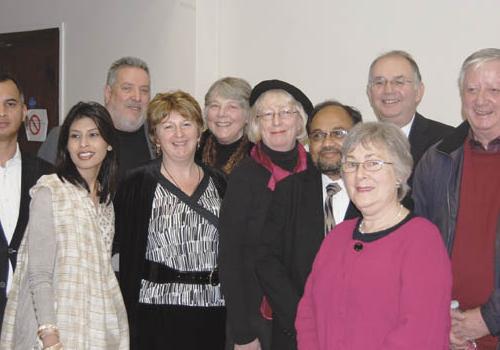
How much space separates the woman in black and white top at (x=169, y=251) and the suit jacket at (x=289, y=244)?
35cm

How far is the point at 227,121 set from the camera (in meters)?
3.11

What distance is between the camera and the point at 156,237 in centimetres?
250

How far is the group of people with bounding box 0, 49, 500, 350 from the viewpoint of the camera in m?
1.79

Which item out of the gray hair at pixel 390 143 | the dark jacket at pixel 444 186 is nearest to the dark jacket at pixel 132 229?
the gray hair at pixel 390 143

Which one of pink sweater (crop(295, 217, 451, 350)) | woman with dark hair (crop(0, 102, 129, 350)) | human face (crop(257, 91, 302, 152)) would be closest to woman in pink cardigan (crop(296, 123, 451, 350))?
pink sweater (crop(295, 217, 451, 350))

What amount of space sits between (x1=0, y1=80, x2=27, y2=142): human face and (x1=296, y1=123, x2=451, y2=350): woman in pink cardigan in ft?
4.90

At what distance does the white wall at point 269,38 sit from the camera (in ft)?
12.4

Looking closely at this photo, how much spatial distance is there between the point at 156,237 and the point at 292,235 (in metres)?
0.62

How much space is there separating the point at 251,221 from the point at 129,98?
1.38 meters

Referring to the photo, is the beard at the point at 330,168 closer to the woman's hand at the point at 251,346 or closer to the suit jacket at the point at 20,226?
the woman's hand at the point at 251,346

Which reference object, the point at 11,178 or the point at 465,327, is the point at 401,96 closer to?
the point at 465,327

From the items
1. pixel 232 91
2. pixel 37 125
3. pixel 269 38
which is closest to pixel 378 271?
pixel 232 91

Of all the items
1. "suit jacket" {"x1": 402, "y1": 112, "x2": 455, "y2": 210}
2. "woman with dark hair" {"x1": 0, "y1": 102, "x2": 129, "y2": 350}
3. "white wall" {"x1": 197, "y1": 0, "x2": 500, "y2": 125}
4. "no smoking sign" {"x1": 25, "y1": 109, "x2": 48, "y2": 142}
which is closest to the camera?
"woman with dark hair" {"x1": 0, "y1": 102, "x2": 129, "y2": 350}

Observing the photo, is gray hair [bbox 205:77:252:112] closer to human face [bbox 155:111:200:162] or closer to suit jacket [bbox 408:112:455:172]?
human face [bbox 155:111:200:162]
